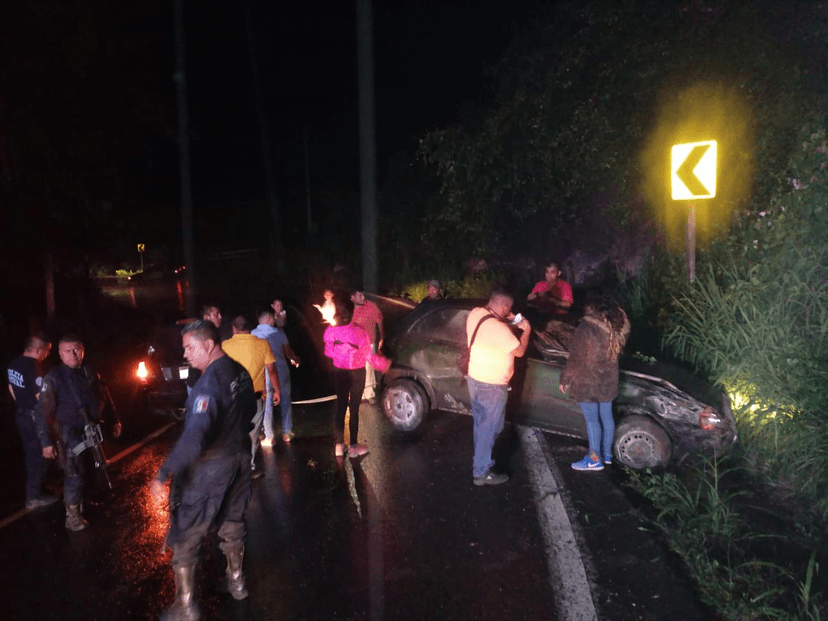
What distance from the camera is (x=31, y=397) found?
5.90 meters

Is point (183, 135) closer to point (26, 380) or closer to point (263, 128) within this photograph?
point (263, 128)

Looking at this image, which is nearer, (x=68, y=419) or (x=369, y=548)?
(x=369, y=548)

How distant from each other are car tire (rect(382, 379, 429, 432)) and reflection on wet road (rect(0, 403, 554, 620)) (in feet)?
2.30

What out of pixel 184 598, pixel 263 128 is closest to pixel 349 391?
pixel 184 598

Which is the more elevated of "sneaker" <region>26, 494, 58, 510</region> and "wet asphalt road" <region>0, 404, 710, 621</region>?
"wet asphalt road" <region>0, 404, 710, 621</region>

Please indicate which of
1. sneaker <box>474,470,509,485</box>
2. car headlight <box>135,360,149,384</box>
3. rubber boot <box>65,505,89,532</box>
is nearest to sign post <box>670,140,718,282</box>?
sneaker <box>474,470,509,485</box>

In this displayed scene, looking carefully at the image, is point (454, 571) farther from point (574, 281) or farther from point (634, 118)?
point (574, 281)

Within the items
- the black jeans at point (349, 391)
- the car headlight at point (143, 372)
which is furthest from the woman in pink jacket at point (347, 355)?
the car headlight at point (143, 372)

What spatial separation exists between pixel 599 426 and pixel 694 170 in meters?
3.20

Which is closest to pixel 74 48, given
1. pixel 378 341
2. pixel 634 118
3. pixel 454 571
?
pixel 378 341

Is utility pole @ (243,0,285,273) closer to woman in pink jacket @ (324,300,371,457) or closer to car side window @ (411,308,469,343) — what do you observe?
car side window @ (411,308,469,343)

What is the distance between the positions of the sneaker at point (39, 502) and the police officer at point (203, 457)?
265 centimetres

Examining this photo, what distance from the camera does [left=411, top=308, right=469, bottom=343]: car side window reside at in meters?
7.40

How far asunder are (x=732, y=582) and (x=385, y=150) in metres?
21.7
